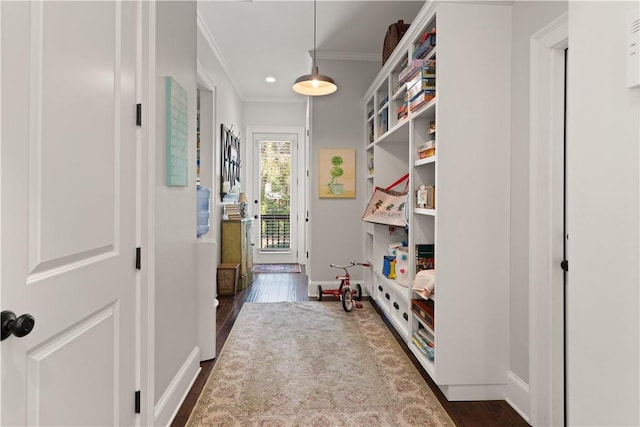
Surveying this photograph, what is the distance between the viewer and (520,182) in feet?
6.32

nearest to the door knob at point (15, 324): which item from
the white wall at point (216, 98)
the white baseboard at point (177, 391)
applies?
the white baseboard at point (177, 391)

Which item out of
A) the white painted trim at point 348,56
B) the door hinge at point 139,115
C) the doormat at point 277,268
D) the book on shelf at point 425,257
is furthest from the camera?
the doormat at point 277,268

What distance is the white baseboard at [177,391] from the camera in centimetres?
170

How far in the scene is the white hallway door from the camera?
849 mm

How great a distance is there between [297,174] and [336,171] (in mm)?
2322

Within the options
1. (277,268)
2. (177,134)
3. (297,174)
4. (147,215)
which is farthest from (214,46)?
(277,268)

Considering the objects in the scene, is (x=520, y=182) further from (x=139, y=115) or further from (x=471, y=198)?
(x=139, y=115)

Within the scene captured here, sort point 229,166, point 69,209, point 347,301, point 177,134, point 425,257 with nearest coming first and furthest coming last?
point 69,209, point 177,134, point 425,257, point 347,301, point 229,166

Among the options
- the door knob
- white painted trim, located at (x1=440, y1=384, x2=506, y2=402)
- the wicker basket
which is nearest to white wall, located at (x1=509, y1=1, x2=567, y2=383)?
white painted trim, located at (x1=440, y1=384, x2=506, y2=402)

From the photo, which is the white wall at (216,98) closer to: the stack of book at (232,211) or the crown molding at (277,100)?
the stack of book at (232,211)

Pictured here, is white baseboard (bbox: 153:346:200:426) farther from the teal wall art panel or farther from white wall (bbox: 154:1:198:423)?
the teal wall art panel

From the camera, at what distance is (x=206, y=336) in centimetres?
246

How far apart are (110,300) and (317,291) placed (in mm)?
3097

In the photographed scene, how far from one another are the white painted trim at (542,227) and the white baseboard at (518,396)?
5 centimetres
